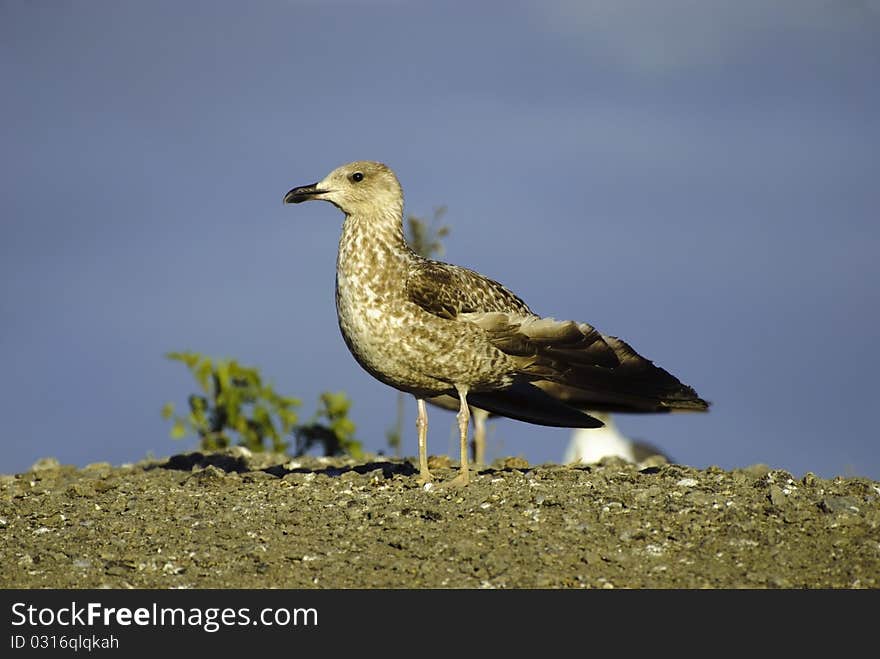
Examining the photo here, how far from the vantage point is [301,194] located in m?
13.0

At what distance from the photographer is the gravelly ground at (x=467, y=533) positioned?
31.5 feet

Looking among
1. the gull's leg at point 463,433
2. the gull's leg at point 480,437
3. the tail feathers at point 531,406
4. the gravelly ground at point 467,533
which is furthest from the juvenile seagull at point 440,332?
the gull's leg at point 480,437

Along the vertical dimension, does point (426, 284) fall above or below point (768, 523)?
above

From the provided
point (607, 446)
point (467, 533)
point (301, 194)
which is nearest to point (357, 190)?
point (301, 194)

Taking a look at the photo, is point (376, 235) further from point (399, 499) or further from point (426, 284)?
point (399, 499)

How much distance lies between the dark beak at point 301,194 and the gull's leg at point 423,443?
2.45 meters

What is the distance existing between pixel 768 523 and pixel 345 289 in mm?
4663

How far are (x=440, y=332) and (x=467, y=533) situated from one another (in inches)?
94.6

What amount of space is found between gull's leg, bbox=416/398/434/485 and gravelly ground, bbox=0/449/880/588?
273 millimetres

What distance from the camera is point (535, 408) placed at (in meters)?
13.7

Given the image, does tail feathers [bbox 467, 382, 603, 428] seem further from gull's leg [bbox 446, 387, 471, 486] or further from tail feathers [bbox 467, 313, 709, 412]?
gull's leg [bbox 446, 387, 471, 486]

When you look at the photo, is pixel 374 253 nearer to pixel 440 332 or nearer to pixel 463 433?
pixel 440 332
